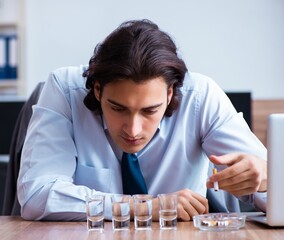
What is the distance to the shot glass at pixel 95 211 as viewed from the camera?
1501mm

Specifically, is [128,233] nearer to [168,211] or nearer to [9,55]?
[168,211]

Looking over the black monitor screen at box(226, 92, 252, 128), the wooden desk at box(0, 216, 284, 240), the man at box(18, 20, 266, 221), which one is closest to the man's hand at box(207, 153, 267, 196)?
the man at box(18, 20, 266, 221)

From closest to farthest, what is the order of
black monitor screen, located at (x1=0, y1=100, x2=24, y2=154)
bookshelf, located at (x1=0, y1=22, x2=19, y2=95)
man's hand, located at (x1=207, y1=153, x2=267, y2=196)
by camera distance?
1. man's hand, located at (x1=207, y1=153, x2=267, y2=196)
2. black monitor screen, located at (x1=0, y1=100, x2=24, y2=154)
3. bookshelf, located at (x1=0, y1=22, x2=19, y2=95)

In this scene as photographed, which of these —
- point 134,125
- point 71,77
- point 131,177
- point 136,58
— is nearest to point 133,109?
point 134,125

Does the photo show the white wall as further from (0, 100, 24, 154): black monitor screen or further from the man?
the man

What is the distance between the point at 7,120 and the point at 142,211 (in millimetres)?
2243

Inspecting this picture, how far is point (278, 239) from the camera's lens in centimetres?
138

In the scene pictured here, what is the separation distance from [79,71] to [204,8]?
3400 millimetres

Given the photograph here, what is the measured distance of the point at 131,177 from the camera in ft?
6.43

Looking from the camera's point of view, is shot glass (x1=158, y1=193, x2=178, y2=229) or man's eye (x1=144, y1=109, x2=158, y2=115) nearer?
shot glass (x1=158, y1=193, x2=178, y2=229)

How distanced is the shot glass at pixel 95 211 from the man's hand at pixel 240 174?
30 centimetres

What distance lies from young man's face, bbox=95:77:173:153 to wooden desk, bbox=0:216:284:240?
29cm

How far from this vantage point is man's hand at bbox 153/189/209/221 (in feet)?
5.41

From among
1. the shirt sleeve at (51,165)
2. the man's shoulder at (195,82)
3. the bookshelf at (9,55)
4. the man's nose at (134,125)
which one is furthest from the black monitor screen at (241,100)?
the bookshelf at (9,55)
